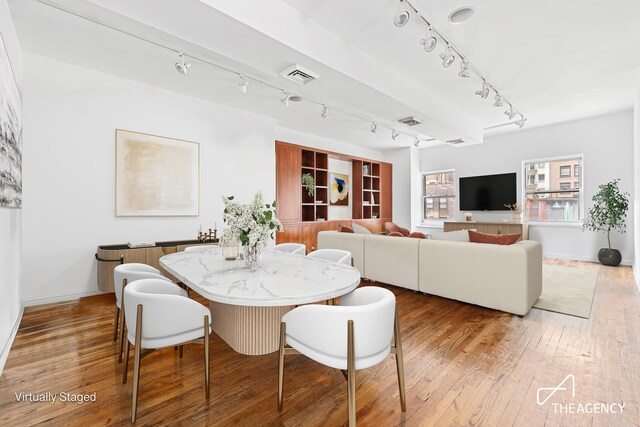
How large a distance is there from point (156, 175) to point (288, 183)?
2.41 m

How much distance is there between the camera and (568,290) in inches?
154

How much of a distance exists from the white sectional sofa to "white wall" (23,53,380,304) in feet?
9.52

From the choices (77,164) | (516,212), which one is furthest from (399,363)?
(516,212)

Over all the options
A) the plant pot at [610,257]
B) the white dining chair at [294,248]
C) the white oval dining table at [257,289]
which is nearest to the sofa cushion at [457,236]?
the white dining chair at [294,248]

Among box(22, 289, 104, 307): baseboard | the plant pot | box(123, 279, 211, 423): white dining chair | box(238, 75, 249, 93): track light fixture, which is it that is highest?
box(238, 75, 249, 93): track light fixture

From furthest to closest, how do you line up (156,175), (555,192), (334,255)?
(555,192), (156,175), (334,255)

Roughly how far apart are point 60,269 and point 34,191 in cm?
93

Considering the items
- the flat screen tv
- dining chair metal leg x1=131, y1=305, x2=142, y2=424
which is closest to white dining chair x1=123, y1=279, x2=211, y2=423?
dining chair metal leg x1=131, y1=305, x2=142, y2=424

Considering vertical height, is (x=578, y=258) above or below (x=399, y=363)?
below

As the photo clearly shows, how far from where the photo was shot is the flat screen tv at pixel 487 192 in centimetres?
689

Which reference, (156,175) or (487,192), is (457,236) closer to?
(156,175)

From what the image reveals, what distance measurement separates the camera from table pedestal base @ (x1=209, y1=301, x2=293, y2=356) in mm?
1863

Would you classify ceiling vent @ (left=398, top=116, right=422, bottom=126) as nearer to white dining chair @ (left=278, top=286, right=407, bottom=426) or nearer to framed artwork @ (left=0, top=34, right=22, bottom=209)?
white dining chair @ (left=278, top=286, right=407, bottom=426)

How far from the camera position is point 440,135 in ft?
18.1
